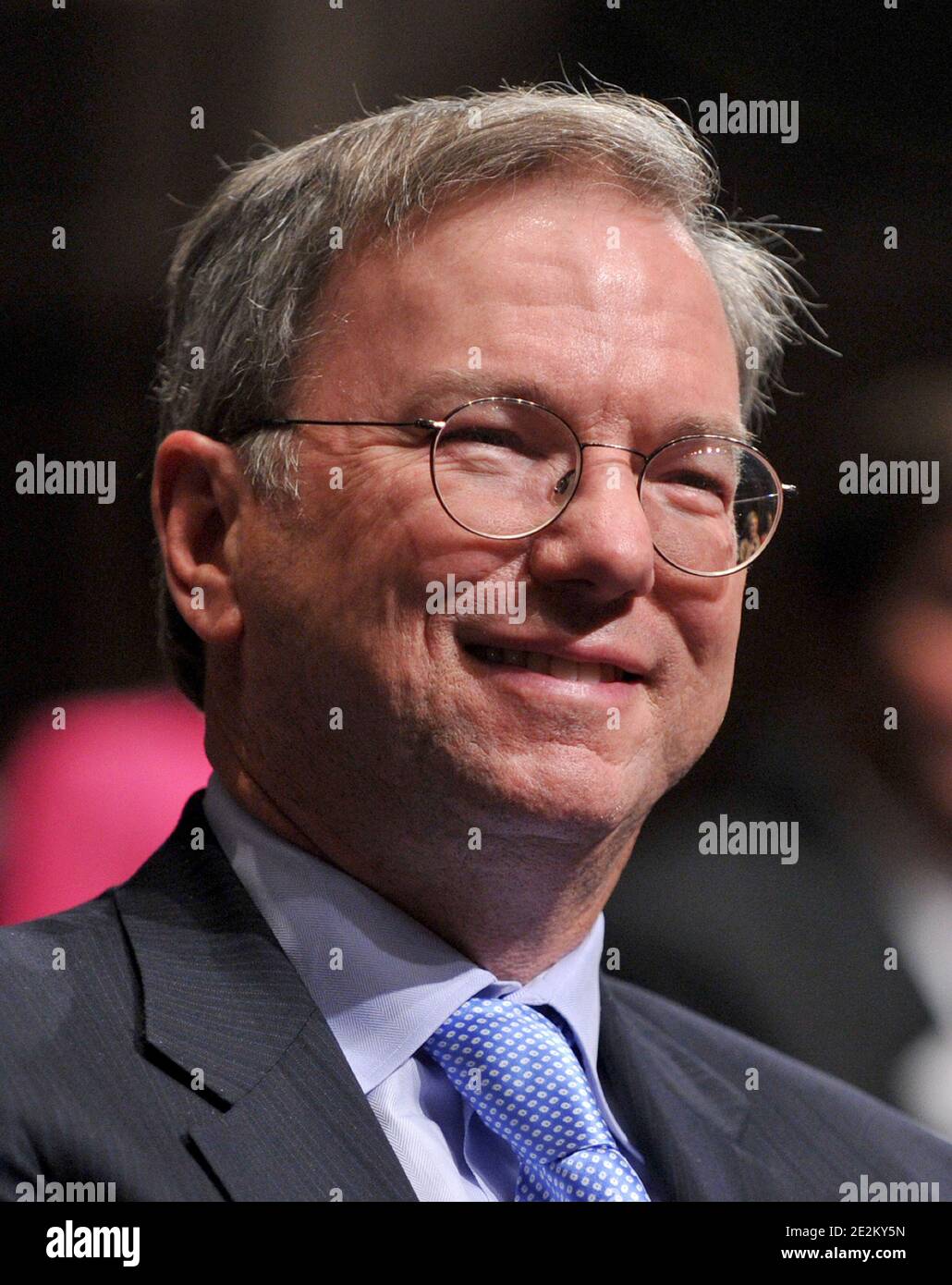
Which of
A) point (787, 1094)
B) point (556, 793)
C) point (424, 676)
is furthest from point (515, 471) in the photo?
point (787, 1094)

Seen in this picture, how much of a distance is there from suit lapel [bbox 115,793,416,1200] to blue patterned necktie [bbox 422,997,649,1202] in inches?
4.9

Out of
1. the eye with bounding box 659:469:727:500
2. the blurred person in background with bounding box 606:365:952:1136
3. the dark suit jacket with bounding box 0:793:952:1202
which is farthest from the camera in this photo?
the blurred person in background with bounding box 606:365:952:1136

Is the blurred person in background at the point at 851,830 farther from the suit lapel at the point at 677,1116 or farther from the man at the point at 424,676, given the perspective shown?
the man at the point at 424,676

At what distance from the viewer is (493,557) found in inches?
57.0

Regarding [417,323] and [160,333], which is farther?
[160,333]

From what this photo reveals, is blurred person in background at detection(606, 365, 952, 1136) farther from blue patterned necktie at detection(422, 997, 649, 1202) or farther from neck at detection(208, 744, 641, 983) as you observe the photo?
blue patterned necktie at detection(422, 997, 649, 1202)

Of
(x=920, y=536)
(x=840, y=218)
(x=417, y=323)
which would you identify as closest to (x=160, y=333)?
(x=417, y=323)

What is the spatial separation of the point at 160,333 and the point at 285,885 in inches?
31.1

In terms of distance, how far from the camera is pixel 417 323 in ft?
4.88

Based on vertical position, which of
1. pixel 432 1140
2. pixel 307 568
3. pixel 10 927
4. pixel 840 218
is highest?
pixel 840 218

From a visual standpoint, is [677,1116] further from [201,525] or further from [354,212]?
[354,212]

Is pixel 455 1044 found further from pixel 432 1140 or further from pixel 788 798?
pixel 788 798

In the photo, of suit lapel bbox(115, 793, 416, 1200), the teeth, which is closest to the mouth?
the teeth

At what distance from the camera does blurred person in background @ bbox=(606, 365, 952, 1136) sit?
1.89 m
